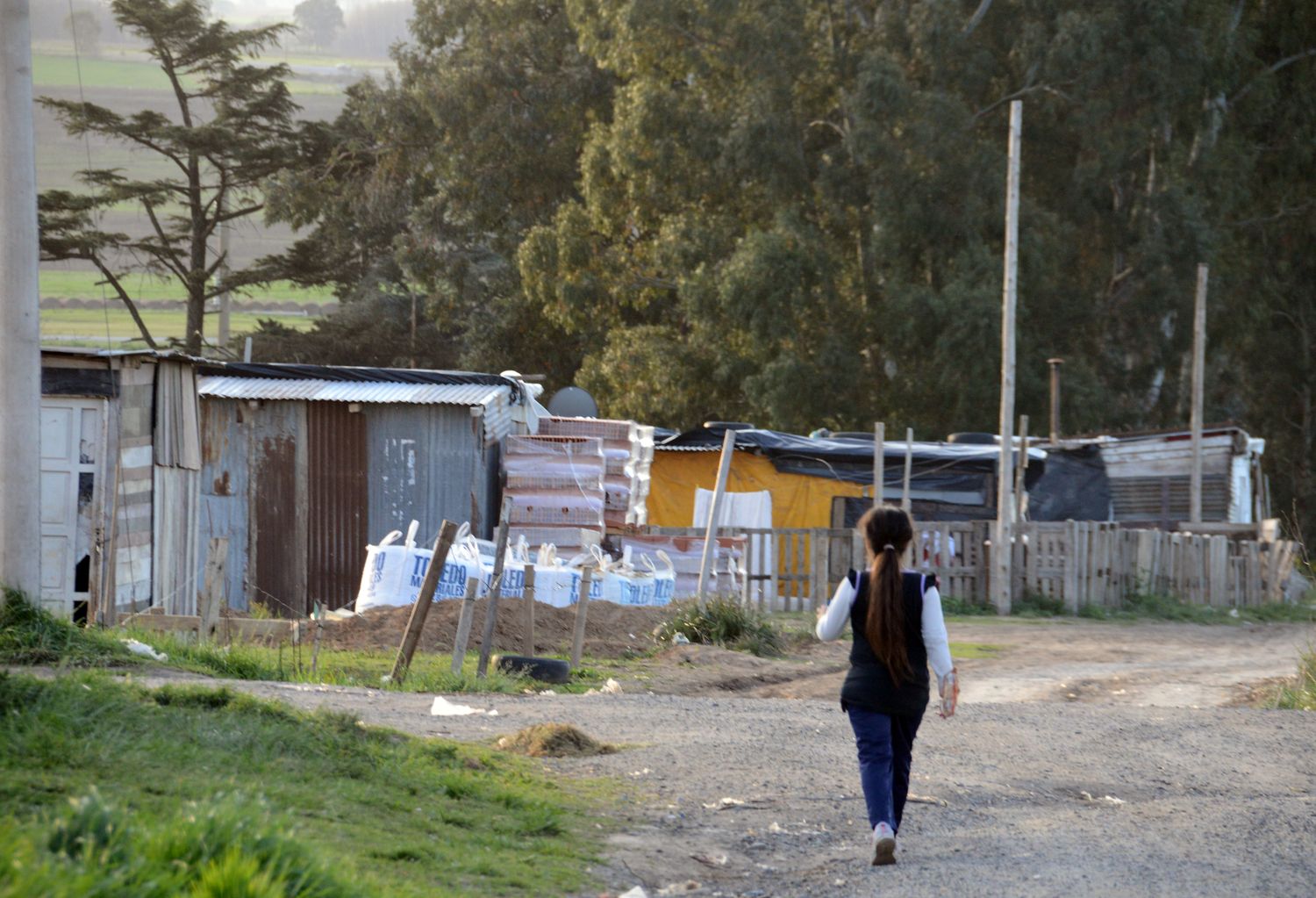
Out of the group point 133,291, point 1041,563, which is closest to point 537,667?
point 1041,563

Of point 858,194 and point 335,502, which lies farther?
point 858,194

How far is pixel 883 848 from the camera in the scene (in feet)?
20.3

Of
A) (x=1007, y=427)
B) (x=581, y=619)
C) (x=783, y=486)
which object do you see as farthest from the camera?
(x=783, y=486)

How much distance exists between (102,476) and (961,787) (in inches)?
393

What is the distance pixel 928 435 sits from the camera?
3353 cm

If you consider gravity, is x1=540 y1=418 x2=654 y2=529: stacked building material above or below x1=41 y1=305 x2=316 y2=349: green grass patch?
below

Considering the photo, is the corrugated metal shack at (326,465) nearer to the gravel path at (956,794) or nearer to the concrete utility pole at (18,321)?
the concrete utility pole at (18,321)

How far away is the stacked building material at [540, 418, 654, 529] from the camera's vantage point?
20.4 metres

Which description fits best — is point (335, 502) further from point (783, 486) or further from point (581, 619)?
point (783, 486)

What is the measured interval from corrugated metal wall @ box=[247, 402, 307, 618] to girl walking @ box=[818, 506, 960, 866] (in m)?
13.2

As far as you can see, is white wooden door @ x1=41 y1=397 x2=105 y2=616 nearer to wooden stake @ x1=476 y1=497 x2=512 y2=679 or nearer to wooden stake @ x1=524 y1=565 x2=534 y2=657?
wooden stake @ x1=524 y1=565 x2=534 y2=657

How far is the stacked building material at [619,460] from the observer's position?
67.0 feet

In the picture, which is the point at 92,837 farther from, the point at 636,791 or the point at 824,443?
the point at 824,443

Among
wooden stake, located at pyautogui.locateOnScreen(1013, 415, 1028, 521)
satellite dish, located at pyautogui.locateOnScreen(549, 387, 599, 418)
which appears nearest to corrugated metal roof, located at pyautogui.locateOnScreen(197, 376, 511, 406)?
satellite dish, located at pyautogui.locateOnScreen(549, 387, 599, 418)
